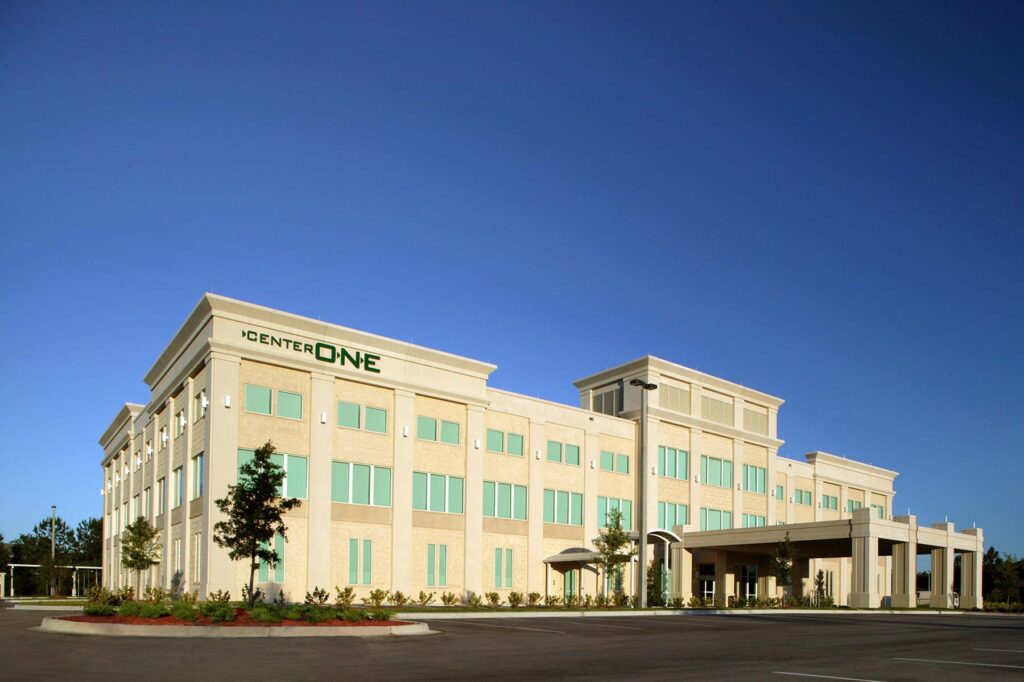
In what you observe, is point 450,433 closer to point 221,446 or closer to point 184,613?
point 221,446

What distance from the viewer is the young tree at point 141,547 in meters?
42.7

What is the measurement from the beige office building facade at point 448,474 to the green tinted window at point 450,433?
10 centimetres

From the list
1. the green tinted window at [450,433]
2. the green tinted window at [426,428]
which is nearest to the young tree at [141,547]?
the green tinted window at [426,428]

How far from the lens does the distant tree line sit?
77.0m

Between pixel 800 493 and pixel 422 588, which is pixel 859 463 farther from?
pixel 422 588

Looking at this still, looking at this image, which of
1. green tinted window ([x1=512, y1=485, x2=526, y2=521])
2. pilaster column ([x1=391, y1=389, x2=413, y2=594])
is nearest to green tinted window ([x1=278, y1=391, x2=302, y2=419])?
pilaster column ([x1=391, y1=389, x2=413, y2=594])

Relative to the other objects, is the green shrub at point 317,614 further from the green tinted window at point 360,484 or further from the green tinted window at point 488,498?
the green tinted window at point 488,498

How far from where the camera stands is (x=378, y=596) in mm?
38812

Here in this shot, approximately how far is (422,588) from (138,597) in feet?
52.2

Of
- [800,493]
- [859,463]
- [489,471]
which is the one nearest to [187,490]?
[489,471]

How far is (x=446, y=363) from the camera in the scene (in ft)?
151

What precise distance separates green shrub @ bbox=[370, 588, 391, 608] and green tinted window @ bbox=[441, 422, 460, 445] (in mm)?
8225

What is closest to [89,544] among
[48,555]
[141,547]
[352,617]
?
[48,555]

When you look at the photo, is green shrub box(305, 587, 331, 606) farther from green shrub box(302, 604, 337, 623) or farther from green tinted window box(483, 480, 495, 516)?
green shrub box(302, 604, 337, 623)
